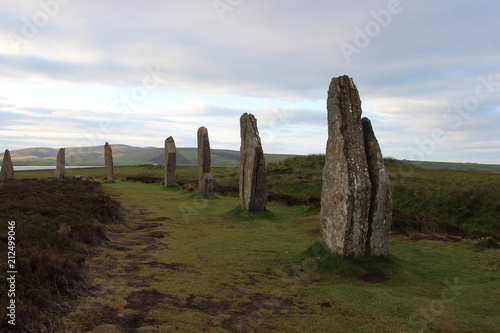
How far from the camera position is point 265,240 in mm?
13000

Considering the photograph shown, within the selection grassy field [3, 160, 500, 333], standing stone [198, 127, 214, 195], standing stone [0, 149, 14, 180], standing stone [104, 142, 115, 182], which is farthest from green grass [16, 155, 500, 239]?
standing stone [0, 149, 14, 180]

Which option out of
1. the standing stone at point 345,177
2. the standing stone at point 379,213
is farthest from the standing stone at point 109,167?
the standing stone at point 379,213

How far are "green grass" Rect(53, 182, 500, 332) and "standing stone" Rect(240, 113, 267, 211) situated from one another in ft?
11.1

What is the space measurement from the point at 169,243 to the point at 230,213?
19.7 ft

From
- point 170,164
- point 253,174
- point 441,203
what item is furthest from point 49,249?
point 170,164

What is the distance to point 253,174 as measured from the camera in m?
17.2

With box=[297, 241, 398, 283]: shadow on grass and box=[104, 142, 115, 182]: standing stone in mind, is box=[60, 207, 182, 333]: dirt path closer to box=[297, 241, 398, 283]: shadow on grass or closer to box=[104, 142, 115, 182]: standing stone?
box=[297, 241, 398, 283]: shadow on grass

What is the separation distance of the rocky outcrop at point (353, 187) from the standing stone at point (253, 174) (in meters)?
6.75

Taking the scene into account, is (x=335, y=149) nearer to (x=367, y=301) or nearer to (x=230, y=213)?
(x=367, y=301)

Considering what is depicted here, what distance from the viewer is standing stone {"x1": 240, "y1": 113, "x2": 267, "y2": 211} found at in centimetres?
1728

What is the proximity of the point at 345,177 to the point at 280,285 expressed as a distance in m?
3.24

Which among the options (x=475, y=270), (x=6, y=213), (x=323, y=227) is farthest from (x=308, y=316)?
(x=6, y=213)

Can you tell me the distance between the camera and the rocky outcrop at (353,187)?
31.0ft

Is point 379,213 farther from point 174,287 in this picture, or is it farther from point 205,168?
point 205,168
